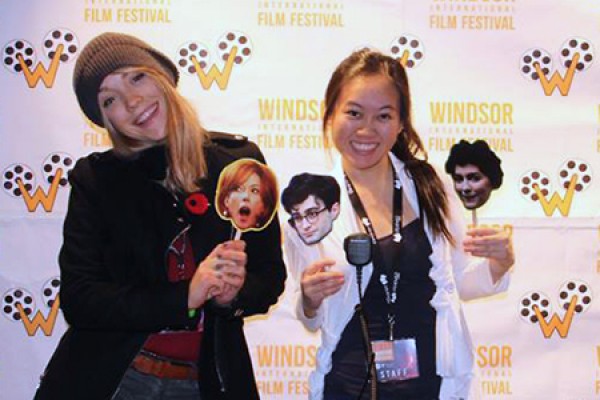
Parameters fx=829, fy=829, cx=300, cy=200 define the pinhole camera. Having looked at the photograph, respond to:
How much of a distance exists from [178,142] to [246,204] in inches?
8.3

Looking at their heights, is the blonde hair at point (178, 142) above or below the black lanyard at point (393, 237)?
above

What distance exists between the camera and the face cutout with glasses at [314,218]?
6.86ft

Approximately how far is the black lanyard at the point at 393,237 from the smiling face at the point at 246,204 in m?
0.29

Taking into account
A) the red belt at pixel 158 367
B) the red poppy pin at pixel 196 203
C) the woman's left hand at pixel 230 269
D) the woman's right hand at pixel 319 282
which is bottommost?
the red belt at pixel 158 367

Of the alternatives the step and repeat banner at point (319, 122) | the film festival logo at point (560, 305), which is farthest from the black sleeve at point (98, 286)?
the film festival logo at point (560, 305)

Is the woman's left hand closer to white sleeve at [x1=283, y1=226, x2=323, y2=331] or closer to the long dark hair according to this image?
white sleeve at [x1=283, y1=226, x2=323, y2=331]

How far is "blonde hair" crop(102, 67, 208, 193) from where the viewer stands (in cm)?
187

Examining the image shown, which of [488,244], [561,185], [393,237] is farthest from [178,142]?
[561,185]

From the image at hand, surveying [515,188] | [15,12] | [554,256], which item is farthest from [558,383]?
[15,12]

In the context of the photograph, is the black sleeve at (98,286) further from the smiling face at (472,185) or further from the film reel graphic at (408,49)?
the film reel graphic at (408,49)

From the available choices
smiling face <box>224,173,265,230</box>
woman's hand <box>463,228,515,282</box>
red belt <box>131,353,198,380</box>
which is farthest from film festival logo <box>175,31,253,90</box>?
red belt <box>131,353,198,380</box>

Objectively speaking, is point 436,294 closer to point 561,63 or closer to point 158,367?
point 158,367

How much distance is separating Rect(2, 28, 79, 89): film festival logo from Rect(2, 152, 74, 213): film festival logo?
0.77 feet

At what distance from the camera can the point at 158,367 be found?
1780mm
